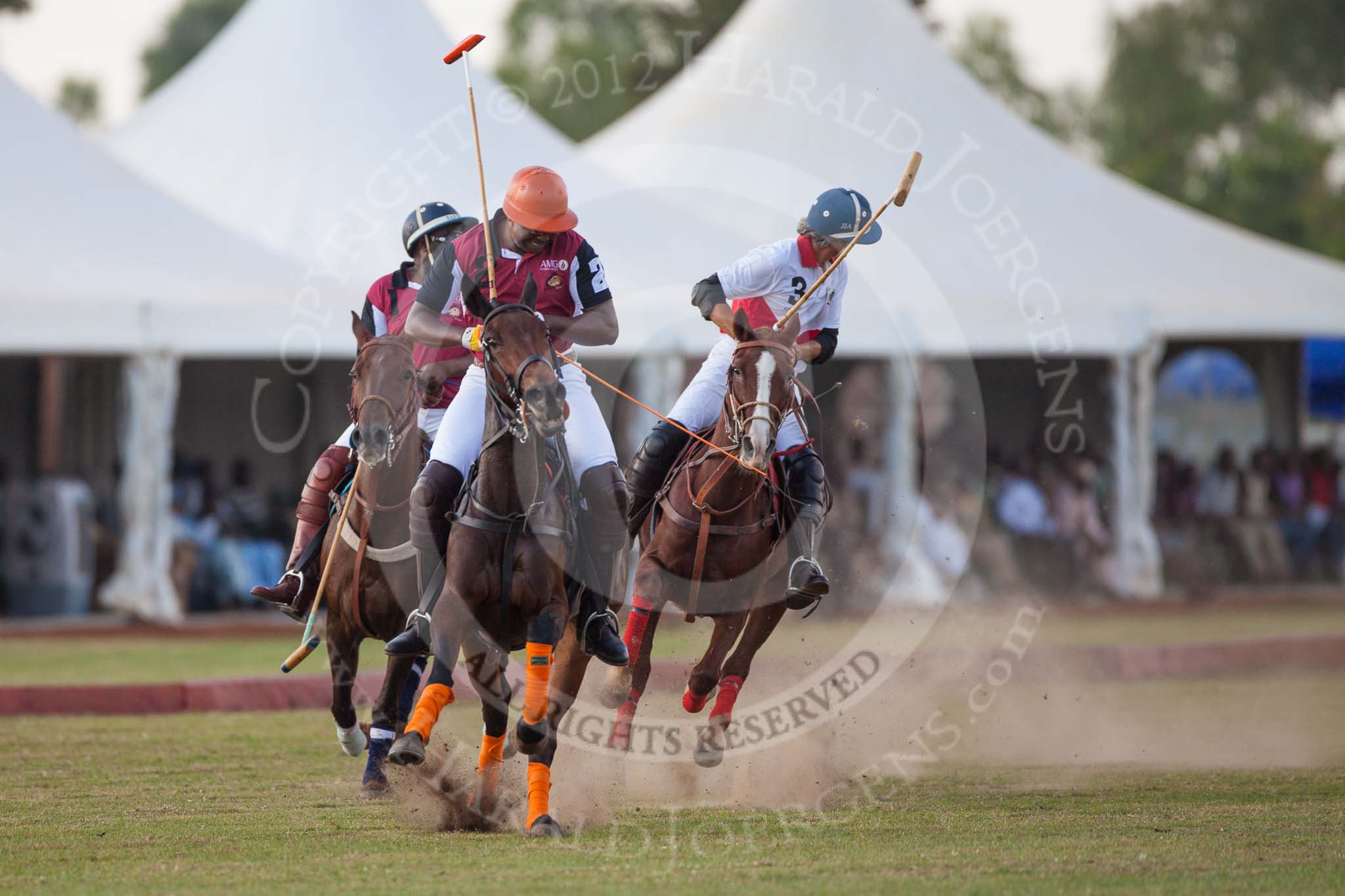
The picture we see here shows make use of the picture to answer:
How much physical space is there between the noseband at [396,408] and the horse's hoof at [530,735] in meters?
1.56

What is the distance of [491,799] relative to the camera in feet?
23.6

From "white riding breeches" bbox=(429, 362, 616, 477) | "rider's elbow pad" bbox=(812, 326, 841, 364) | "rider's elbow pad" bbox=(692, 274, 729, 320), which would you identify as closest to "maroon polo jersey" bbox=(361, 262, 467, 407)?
"white riding breeches" bbox=(429, 362, 616, 477)

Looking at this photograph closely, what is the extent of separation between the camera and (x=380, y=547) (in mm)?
Answer: 8094

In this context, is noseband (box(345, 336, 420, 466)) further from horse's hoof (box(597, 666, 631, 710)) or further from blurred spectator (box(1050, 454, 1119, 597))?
blurred spectator (box(1050, 454, 1119, 597))

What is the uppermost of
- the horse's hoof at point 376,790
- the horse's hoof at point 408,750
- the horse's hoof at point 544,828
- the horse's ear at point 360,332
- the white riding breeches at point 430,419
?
the horse's ear at point 360,332

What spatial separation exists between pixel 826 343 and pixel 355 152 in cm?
1064

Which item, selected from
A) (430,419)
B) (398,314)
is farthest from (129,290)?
(430,419)

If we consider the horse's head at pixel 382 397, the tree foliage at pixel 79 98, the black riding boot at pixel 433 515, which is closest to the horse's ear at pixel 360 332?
the horse's head at pixel 382 397

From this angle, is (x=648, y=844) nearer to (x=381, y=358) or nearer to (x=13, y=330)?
(x=381, y=358)

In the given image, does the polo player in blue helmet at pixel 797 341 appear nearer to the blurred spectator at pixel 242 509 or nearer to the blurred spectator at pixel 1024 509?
the blurred spectator at pixel 242 509

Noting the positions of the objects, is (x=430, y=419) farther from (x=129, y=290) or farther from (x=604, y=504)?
(x=129, y=290)

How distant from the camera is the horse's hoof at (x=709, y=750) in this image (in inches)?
324

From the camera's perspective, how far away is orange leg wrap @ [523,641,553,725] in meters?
6.77

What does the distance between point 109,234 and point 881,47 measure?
9523mm
